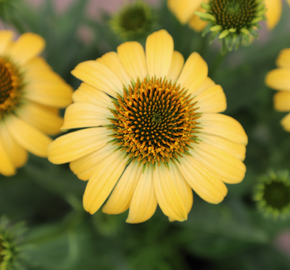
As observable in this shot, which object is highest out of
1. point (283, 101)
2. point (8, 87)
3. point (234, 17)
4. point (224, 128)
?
point (8, 87)

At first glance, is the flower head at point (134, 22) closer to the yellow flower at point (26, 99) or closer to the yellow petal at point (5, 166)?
the yellow flower at point (26, 99)

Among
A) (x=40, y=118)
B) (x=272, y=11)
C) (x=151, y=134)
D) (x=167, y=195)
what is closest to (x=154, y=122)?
(x=151, y=134)

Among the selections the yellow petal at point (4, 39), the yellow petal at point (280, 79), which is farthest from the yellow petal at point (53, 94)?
the yellow petal at point (280, 79)

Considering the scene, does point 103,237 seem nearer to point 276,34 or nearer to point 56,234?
point 56,234

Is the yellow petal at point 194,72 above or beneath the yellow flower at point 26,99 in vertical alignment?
beneath

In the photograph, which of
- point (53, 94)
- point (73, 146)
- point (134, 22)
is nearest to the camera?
point (73, 146)

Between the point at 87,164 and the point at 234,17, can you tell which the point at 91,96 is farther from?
the point at 234,17

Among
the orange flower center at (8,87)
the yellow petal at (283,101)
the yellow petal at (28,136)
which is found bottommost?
the yellow petal at (283,101)
